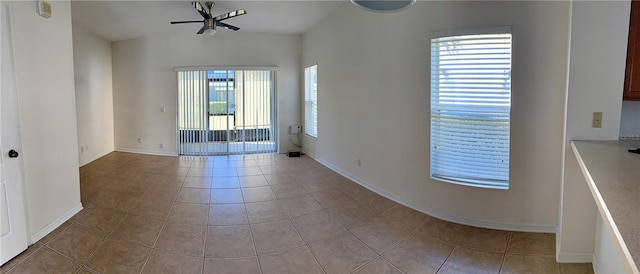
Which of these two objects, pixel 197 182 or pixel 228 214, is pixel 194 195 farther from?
pixel 228 214

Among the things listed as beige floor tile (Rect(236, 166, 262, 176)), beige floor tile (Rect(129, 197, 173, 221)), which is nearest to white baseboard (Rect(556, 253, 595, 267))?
beige floor tile (Rect(129, 197, 173, 221))

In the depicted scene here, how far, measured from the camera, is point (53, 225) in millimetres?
2924

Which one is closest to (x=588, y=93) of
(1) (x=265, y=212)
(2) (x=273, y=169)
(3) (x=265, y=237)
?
(3) (x=265, y=237)

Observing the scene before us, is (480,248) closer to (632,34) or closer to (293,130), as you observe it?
(632,34)

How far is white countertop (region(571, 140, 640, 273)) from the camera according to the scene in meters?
0.87

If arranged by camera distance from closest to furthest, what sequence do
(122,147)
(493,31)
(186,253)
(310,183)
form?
1. (186,253)
2. (493,31)
3. (310,183)
4. (122,147)

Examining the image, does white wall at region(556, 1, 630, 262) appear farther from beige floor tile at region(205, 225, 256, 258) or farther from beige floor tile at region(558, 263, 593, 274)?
beige floor tile at region(205, 225, 256, 258)

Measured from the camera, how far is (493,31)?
279cm

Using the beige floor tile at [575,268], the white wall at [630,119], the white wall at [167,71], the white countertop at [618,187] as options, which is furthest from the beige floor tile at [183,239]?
the white wall at [167,71]

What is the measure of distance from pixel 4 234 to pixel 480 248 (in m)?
3.65

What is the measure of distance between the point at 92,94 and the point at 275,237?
538cm

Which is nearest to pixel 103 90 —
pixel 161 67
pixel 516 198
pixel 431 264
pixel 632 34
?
pixel 161 67

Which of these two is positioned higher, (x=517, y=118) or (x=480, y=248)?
(x=517, y=118)

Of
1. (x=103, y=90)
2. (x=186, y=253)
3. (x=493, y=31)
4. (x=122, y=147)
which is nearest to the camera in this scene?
A: (x=186, y=253)
